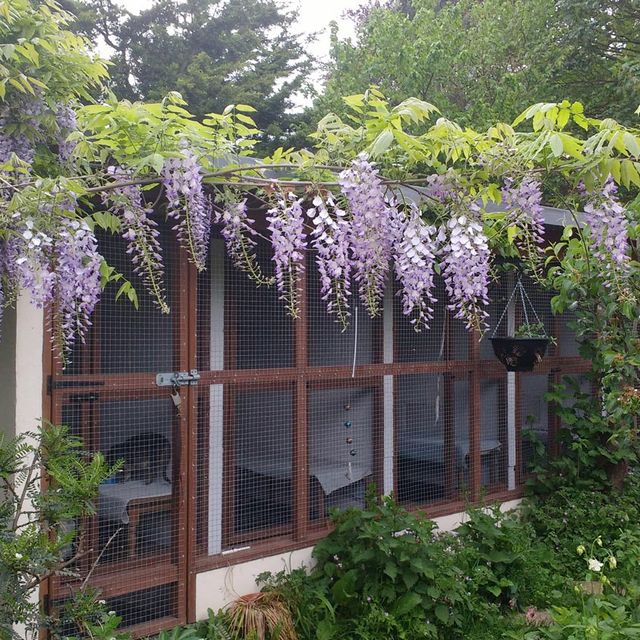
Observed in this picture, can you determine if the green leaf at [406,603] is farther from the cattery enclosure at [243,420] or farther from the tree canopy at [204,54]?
the tree canopy at [204,54]

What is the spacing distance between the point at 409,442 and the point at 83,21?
13016 mm

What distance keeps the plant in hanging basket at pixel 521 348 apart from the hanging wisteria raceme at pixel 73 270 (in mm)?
2930

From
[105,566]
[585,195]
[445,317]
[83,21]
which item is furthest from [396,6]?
[105,566]

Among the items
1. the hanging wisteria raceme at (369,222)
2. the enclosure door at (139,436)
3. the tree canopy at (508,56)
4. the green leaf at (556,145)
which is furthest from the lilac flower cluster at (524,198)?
the tree canopy at (508,56)

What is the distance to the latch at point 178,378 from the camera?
331cm

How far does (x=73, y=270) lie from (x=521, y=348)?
10.2ft

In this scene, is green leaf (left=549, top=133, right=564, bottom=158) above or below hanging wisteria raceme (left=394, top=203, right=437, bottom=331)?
above

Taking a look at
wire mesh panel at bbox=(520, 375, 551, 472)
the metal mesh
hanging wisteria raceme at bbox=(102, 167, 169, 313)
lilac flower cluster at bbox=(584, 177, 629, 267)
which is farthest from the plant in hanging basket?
hanging wisteria raceme at bbox=(102, 167, 169, 313)

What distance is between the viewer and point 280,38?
16062 millimetres

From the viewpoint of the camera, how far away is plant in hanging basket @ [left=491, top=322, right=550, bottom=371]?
4.52 metres

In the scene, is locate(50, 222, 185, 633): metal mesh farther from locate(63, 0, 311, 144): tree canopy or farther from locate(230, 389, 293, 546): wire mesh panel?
locate(63, 0, 311, 144): tree canopy

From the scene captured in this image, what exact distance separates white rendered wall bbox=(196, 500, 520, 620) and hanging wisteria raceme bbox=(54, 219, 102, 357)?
1558 millimetres

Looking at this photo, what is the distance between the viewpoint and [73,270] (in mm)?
2377

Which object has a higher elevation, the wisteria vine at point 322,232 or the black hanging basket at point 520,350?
the wisteria vine at point 322,232
